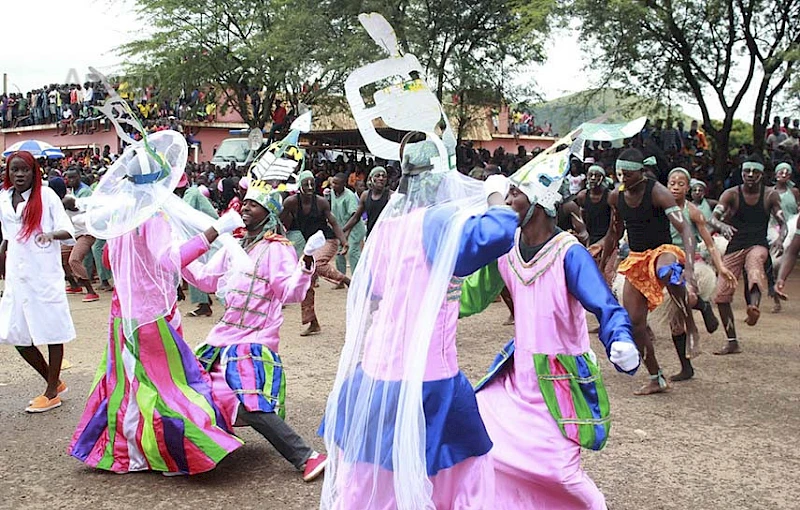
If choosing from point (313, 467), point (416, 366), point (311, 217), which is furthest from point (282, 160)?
point (311, 217)

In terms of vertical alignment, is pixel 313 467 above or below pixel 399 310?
below

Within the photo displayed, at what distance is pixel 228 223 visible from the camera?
171 inches

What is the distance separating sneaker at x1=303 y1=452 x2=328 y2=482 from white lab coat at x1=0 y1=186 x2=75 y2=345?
7.42 ft

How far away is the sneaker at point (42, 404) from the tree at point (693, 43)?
9.72 meters

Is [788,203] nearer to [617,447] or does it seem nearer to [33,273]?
[617,447]

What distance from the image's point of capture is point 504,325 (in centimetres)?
870

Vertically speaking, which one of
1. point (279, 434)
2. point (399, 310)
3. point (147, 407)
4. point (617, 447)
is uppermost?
point (399, 310)

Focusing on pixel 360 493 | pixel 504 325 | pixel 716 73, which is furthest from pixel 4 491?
pixel 716 73

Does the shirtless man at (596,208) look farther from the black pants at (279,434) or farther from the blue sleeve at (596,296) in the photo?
the blue sleeve at (596,296)

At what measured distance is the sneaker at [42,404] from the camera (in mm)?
5633

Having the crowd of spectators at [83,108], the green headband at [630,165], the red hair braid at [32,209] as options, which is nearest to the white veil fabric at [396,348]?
the green headband at [630,165]

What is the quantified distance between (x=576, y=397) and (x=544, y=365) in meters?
0.18

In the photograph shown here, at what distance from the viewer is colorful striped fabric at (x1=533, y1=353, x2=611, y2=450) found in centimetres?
334

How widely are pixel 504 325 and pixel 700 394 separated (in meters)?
2.92
